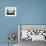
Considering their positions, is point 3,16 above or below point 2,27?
above

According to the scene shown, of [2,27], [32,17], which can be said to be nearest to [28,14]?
[32,17]

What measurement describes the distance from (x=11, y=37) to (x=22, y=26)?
0.41 meters

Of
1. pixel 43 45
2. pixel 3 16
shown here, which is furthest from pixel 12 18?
pixel 43 45

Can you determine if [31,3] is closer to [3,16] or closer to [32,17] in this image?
[32,17]

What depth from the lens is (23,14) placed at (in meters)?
3.24

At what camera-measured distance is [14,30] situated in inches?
127

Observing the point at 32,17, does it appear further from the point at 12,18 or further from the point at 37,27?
the point at 12,18

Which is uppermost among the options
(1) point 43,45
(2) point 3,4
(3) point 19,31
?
(2) point 3,4

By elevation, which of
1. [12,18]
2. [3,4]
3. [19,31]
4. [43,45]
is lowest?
[43,45]

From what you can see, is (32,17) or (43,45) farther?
(32,17)

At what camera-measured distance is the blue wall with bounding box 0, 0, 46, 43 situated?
3236mm

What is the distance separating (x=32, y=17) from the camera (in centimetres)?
324

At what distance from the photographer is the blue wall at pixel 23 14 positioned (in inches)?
127

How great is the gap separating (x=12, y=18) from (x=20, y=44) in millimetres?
730
